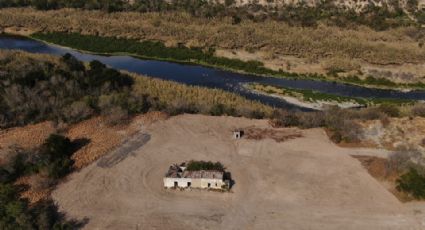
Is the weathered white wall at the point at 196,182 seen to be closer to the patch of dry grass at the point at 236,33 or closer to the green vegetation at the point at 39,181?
the green vegetation at the point at 39,181

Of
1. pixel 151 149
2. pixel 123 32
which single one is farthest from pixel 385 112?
pixel 123 32

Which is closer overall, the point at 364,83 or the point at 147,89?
the point at 147,89

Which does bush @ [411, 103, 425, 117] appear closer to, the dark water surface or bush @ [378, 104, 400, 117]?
bush @ [378, 104, 400, 117]

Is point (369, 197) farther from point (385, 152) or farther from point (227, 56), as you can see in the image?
point (227, 56)

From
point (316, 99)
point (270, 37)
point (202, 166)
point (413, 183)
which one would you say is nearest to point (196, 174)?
point (202, 166)

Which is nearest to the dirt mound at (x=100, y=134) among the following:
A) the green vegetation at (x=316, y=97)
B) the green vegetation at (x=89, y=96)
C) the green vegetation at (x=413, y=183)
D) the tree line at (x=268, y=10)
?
the green vegetation at (x=89, y=96)

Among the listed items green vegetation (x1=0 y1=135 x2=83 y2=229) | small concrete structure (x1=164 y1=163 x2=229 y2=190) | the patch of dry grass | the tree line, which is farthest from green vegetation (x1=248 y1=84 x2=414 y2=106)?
green vegetation (x1=0 y1=135 x2=83 y2=229)
